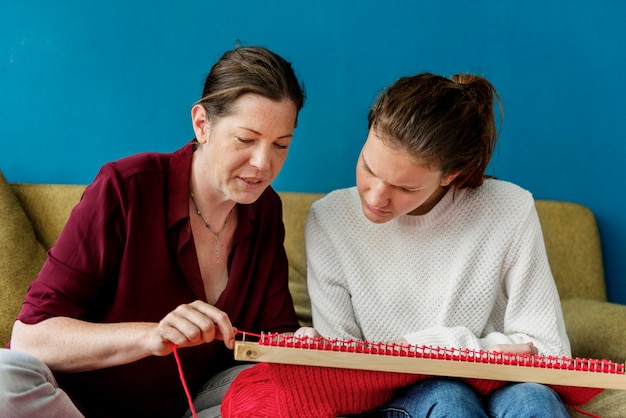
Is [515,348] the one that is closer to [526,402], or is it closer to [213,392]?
[526,402]

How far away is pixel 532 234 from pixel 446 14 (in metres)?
0.80

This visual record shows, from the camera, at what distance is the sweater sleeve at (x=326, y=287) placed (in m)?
1.62

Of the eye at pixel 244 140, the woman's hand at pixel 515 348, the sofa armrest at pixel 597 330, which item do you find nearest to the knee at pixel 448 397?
the woman's hand at pixel 515 348

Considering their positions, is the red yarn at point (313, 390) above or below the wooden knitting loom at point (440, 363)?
below

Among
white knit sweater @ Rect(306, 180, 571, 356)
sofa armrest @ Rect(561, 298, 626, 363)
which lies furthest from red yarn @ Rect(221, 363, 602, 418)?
sofa armrest @ Rect(561, 298, 626, 363)

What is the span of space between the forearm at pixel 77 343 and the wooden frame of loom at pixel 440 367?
9.8 inches

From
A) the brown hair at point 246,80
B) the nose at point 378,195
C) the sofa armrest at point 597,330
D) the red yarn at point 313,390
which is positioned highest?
the brown hair at point 246,80

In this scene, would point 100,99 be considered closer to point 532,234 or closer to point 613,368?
point 532,234

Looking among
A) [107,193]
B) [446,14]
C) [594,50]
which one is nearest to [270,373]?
[107,193]

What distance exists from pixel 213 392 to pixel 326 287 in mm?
333

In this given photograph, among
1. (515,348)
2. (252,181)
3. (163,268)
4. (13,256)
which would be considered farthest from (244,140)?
(13,256)

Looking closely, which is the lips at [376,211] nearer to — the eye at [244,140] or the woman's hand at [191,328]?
the eye at [244,140]

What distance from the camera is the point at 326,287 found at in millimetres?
1646

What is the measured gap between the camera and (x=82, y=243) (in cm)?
133
